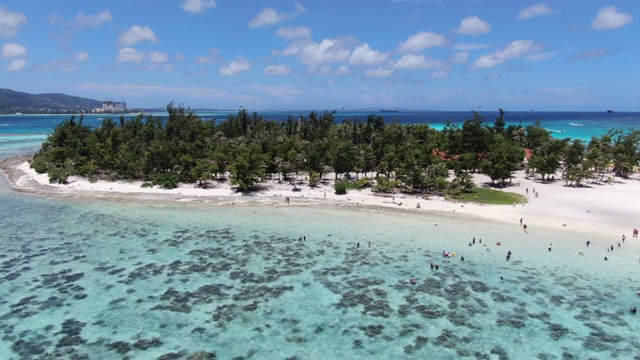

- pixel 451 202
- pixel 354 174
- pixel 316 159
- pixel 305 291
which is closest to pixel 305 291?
pixel 305 291

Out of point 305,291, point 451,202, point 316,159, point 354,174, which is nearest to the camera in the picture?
point 305,291

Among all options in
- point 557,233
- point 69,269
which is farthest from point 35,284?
point 557,233

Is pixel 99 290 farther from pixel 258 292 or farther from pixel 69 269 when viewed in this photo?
pixel 258 292

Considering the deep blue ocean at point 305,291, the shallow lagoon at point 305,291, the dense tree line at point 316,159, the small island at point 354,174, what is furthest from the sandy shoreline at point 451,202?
the shallow lagoon at point 305,291

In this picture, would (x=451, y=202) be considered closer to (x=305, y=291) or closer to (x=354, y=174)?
(x=354, y=174)

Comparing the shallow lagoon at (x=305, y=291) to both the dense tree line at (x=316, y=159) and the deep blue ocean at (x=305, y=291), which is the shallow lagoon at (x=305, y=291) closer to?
the deep blue ocean at (x=305, y=291)
